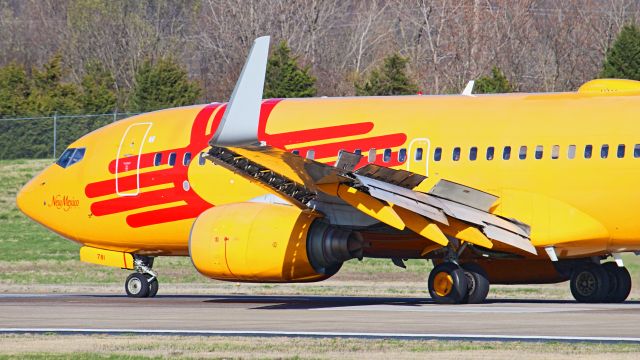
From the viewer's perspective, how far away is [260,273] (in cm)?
2591

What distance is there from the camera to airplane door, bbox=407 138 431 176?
26.9 meters

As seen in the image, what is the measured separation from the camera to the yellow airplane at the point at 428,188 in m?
24.7

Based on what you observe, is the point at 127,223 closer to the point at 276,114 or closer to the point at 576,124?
the point at 276,114

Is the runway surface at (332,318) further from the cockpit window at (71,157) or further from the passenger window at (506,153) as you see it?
the cockpit window at (71,157)

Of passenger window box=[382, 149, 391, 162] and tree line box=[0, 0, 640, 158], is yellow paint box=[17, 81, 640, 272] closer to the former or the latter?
passenger window box=[382, 149, 391, 162]

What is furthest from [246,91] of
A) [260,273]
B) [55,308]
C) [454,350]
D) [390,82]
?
[390,82]

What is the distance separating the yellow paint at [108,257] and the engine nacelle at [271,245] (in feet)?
13.2

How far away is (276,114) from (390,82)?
1165 inches

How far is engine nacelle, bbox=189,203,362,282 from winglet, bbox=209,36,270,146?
2581 mm

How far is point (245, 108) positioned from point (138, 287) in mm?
7366

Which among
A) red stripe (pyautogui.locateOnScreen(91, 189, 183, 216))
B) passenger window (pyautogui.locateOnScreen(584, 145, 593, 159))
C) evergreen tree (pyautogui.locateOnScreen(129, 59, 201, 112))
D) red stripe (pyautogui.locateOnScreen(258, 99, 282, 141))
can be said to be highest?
evergreen tree (pyautogui.locateOnScreen(129, 59, 201, 112))

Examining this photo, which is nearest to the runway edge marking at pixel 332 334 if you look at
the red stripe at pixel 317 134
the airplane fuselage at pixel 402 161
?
the airplane fuselage at pixel 402 161

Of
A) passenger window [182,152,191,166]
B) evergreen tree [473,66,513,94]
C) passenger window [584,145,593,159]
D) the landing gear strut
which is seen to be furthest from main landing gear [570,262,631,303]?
evergreen tree [473,66,513,94]

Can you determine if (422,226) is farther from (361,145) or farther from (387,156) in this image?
(361,145)
